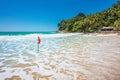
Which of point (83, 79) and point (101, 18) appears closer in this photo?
point (83, 79)

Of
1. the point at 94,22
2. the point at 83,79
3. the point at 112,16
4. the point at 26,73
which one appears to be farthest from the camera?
the point at 94,22

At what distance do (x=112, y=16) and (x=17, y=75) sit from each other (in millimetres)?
70717

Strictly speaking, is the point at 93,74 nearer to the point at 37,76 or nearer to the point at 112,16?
the point at 37,76

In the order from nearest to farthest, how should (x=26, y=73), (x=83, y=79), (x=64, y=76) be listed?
(x=83, y=79) < (x=64, y=76) < (x=26, y=73)

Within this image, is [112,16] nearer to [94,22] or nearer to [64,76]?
[94,22]

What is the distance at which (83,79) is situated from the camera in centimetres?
424

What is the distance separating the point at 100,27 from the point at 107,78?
68.3 m

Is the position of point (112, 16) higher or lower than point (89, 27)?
higher

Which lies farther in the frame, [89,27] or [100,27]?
[89,27]

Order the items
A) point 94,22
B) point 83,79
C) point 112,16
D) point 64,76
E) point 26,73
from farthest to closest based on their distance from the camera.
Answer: point 94,22 < point 112,16 < point 26,73 < point 64,76 < point 83,79

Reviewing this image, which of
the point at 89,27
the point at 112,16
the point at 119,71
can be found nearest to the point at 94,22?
the point at 89,27

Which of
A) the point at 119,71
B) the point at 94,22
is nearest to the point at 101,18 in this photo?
the point at 94,22

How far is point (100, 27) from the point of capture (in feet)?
225

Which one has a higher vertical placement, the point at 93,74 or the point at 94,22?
the point at 94,22
